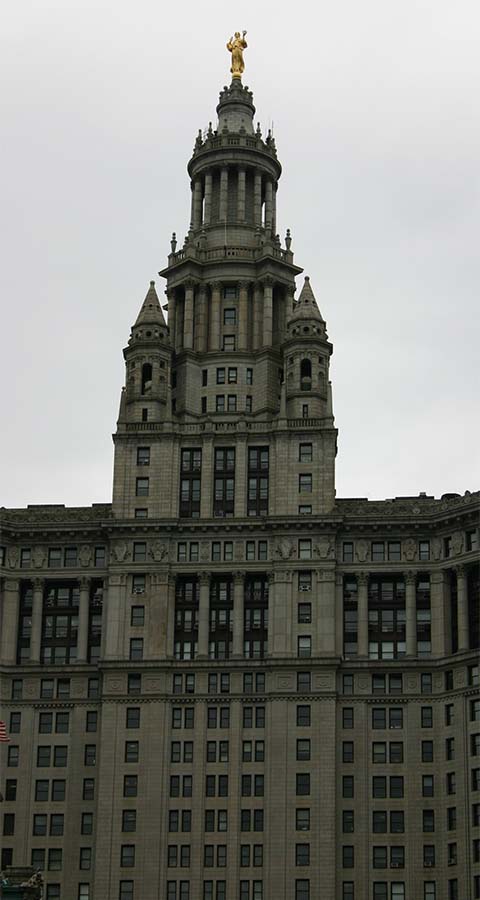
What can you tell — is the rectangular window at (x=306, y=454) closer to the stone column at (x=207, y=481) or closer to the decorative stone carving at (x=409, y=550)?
the stone column at (x=207, y=481)

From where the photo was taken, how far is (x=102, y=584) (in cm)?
18925

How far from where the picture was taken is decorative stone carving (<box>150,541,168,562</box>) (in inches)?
7318

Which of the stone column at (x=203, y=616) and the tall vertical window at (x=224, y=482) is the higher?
the tall vertical window at (x=224, y=482)

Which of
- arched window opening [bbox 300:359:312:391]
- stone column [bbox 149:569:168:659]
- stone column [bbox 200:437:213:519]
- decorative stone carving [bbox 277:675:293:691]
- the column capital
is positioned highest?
arched window opening [bbox 300:359:312:391]

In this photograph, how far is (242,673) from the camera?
594ft

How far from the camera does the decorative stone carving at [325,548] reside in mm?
183750

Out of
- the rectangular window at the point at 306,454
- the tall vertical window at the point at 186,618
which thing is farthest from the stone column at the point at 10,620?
the rectangular window at the point at 306,454

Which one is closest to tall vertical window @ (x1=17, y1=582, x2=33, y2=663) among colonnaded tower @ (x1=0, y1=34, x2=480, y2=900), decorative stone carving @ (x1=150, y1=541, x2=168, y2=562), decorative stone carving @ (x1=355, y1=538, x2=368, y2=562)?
colonnaded tower @ (x1=0, y1=34, x2=480, y2=900)

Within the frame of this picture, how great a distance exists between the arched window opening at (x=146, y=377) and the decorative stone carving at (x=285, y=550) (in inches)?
981

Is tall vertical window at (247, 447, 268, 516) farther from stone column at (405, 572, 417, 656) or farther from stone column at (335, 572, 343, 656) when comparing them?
stone column at (405, 572, 417, 656)

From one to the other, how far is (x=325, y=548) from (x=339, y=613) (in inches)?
274

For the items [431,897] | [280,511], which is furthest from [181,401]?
[431,897]

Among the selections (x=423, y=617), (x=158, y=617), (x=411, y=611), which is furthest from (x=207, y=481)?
(x=423, y=617)

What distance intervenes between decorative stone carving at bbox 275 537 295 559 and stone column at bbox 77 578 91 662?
2116cm
